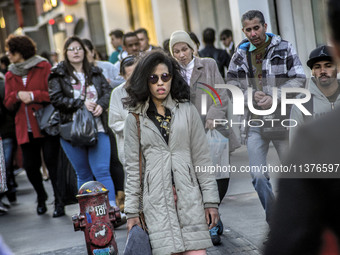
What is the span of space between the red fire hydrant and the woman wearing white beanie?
36.5 inches

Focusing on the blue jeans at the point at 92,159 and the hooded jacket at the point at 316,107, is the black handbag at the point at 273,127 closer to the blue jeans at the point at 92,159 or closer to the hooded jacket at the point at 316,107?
the hooded jacket at the point at 316,107

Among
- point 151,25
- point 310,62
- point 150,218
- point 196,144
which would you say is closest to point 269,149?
point 310,62

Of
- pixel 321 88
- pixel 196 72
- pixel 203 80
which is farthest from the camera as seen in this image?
pixel 196 72

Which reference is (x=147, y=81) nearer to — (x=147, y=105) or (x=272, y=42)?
(x=147, y=105)

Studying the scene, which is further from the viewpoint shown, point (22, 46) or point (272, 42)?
point (22, 46)

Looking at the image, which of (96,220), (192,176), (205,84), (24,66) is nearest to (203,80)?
(205,84)

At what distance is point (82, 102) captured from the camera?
24.7 feet

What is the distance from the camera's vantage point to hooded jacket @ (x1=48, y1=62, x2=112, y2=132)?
751 centimetres

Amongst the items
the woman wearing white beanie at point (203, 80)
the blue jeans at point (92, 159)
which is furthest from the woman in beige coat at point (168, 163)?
the blue jeans at point (92, 159)

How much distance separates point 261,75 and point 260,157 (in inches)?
26.4

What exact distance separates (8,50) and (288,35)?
11.8 feet

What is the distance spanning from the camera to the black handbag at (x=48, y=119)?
7848 mm

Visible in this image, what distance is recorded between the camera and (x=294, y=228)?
1.43m

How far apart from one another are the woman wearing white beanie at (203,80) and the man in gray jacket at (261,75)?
25 cm
